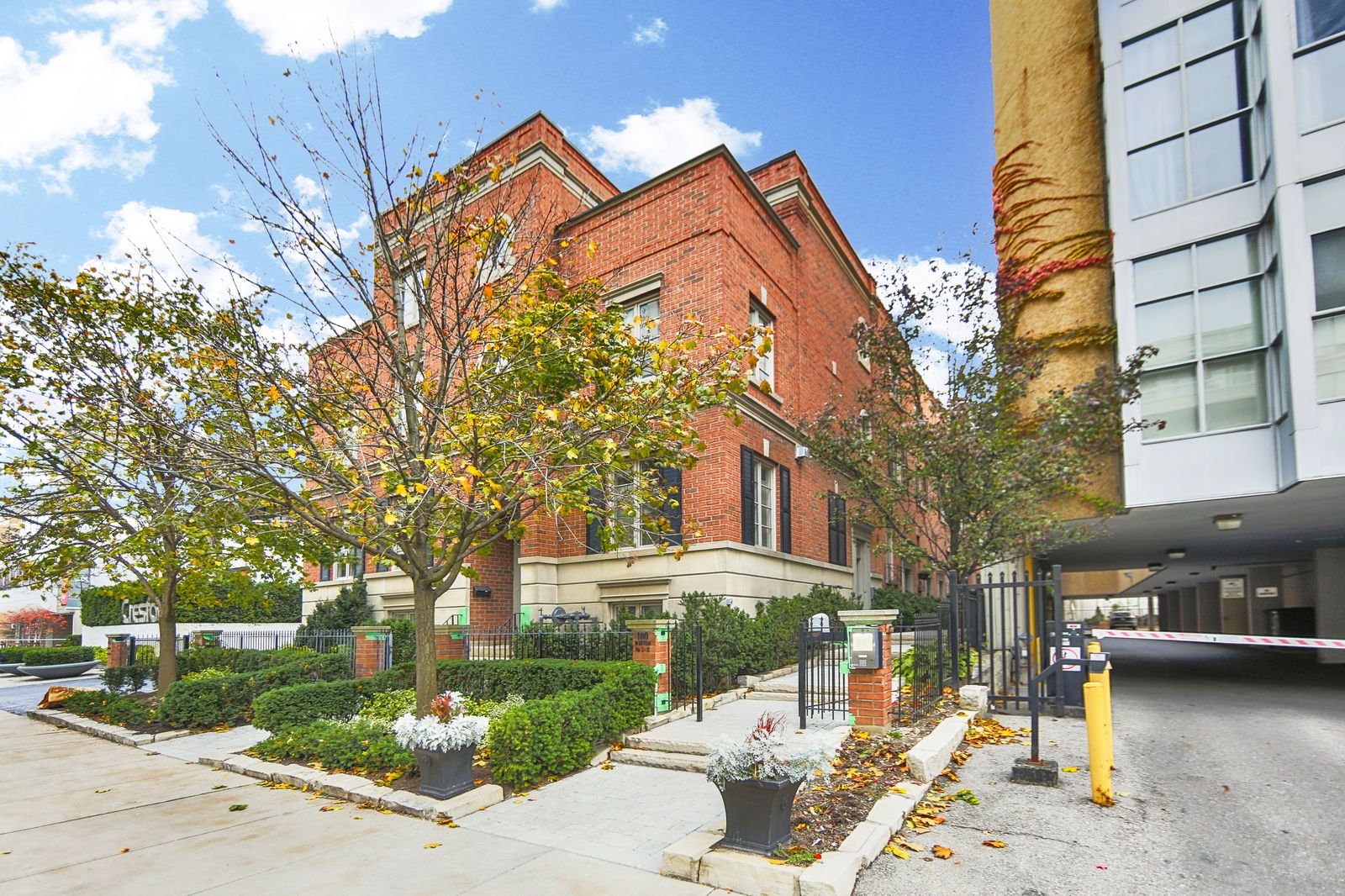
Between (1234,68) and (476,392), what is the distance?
46.6 feet

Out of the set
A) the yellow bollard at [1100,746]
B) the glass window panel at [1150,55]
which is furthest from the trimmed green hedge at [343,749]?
the glass window panel at [1150,55]

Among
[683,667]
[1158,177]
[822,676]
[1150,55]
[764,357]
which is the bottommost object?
[683,667]

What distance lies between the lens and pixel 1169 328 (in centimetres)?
1340

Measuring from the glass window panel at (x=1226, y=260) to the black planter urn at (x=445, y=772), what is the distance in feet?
45.7

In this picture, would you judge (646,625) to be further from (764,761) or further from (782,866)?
(782,866)

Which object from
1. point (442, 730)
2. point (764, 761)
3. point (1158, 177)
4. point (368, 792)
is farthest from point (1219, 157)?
point (368, 792)

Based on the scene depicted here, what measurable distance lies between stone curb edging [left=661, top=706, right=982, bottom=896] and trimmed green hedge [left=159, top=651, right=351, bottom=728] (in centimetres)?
894

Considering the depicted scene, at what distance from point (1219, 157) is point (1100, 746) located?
11753mm

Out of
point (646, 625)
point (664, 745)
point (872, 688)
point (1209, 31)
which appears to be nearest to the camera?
point (872, 688)

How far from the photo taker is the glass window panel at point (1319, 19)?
11.5m

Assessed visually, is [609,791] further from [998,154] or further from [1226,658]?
[1226,658]

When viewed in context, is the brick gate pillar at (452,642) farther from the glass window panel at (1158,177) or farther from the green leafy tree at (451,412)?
the glass window panel at (1158,177)

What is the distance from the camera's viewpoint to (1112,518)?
1437 centimetres

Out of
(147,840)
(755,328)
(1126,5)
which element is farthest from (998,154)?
(147,840)
